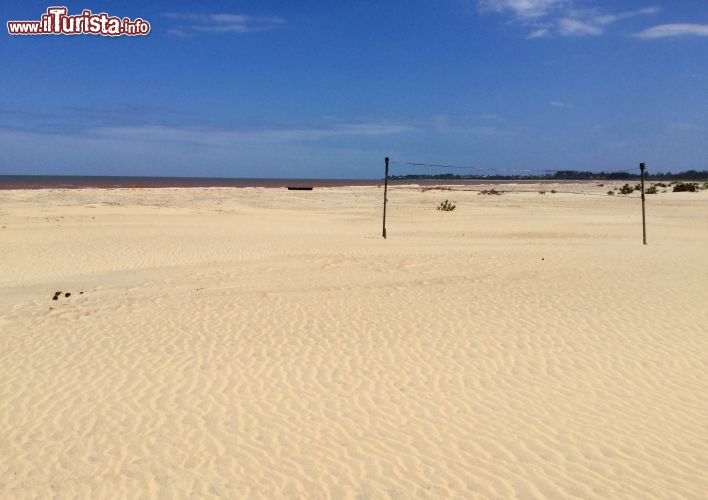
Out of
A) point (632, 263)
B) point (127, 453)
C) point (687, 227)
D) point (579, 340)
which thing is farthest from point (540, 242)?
point (127, 453)

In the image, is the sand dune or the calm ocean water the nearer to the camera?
the sand dune

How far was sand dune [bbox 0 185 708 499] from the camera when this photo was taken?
16.9 feet

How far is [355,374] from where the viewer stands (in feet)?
25.0

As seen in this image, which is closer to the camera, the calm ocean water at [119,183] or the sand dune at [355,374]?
the sand dune at [355,374]

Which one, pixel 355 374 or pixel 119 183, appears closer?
pixel 355 374

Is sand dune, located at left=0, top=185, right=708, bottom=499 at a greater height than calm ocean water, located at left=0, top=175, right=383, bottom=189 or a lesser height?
lesser

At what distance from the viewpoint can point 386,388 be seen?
279 inches

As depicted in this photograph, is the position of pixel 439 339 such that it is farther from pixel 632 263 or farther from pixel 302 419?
pixel 632 263

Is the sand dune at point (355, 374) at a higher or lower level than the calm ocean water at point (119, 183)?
lower

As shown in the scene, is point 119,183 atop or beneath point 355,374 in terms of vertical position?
atop

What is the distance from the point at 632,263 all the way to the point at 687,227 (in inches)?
500

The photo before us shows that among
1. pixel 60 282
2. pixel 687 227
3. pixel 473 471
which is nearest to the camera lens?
pixel 473 471

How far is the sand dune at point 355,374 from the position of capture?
5137 mm

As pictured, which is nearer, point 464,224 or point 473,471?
point 473,471
